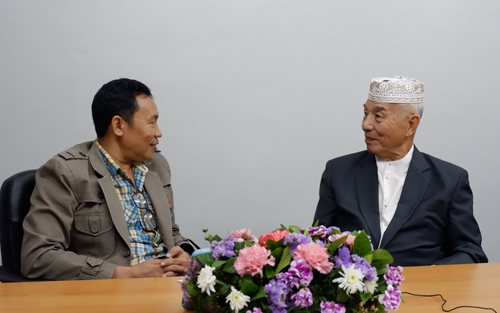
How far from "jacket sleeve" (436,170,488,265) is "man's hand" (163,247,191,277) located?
3.90 ft

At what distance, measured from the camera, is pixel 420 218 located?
8.10 ft

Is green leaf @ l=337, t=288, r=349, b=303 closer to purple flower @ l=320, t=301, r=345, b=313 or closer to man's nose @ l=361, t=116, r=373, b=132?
purple flower @ l=320, t=301, r=345, b=313

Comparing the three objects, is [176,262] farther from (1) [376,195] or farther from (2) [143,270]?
(1) [376,195]

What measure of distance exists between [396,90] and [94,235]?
1.59 m

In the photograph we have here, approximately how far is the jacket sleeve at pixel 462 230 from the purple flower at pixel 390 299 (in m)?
1.09

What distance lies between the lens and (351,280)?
1.28 metres

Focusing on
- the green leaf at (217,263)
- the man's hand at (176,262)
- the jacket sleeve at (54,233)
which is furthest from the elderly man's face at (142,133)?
the green leaf at (217,263)

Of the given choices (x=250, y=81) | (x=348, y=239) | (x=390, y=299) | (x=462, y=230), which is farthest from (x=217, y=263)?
(x=250, y=81)

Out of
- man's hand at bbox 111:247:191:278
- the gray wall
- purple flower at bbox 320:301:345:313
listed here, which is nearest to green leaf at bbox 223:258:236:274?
purple flower at bbox 320:301:345:313

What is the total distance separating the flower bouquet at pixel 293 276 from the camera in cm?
128

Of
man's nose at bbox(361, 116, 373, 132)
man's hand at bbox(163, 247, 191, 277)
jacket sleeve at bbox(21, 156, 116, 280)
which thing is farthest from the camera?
man's nose at bbox(361, 116, 373, 132)

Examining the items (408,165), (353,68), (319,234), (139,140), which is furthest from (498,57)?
(319,234)

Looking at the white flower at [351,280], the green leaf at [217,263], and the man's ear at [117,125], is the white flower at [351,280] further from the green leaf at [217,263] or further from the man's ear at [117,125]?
the man's ear at [117,125]

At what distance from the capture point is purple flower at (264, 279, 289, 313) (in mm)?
1263
